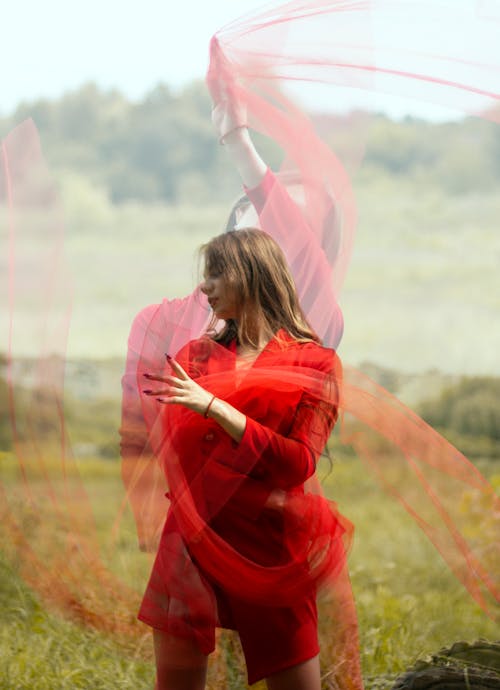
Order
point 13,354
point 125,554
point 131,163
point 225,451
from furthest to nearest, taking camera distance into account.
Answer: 1. point 131,163
2. point 125,554
3. point 13,354
4. point 225,451

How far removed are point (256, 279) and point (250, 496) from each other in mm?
445

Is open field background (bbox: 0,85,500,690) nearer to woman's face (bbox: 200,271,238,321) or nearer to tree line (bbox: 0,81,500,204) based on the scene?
tree line (bbox: 0,81,500,204)

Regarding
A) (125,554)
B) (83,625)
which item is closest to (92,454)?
(125,554)

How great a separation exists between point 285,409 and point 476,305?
6464 mm

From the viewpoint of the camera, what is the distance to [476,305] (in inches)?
328

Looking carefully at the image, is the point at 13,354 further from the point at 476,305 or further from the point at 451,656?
the point at 476,305

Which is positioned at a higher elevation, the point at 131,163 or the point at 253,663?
A: the point at 131,163

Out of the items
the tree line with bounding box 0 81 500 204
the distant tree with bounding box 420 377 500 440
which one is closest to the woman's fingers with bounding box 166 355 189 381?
the tree line with bounding box 0 81 500 204

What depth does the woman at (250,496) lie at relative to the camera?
6.88ft

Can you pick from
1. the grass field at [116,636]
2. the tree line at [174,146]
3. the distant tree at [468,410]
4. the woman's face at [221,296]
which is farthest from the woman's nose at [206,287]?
the distant tree at [468,410]

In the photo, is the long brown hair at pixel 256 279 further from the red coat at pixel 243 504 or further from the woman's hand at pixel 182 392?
the woman's hand at pixel 182 392

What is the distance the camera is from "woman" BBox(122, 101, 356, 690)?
210 cm

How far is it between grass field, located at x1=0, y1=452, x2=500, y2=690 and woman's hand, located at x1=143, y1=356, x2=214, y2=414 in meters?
0.70

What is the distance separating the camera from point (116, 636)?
2.76 m
